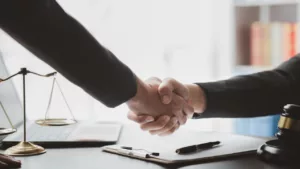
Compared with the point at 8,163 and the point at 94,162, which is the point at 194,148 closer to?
the point at 94,162

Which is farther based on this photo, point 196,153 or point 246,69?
point 246,69

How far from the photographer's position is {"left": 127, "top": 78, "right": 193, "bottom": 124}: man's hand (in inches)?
51.4

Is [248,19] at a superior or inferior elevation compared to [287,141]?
superior

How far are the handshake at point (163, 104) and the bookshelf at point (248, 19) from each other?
55.8 inches

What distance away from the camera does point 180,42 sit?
293 centimetres

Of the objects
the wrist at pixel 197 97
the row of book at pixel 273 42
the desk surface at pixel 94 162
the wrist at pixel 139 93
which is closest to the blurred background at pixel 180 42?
the row of book at pixel 273 42

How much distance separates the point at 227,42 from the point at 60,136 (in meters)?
1.79

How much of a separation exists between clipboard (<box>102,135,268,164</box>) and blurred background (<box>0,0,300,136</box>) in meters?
1.58

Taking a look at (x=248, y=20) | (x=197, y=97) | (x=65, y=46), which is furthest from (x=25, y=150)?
(x=248, y=20)

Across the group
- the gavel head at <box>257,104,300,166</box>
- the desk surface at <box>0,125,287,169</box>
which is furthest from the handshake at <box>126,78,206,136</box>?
the gavel head at <box>257,104,300,166</box>

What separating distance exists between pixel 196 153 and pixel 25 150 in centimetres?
36

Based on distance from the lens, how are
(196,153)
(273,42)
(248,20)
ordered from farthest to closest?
(248,20) → (273,42) → (196,153)

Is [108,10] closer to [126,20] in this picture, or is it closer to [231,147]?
[126,20]

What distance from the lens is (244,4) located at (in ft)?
9.13
